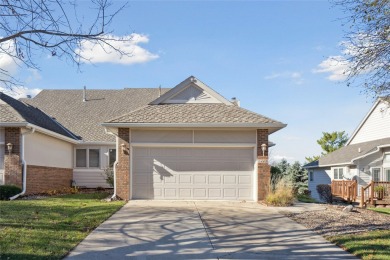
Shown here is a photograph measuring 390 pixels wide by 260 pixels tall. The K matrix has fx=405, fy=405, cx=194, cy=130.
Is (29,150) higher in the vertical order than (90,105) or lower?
lower

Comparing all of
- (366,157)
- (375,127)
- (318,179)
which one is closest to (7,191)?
(366,157)

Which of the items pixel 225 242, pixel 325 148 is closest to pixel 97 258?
pixel 225 242

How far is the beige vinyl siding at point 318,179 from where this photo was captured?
31.0m

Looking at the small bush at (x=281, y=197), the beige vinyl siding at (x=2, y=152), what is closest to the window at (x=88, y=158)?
the beige vinyl siding at (x=2, y=152)

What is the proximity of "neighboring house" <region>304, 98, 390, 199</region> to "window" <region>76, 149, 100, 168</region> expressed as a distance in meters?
15.1

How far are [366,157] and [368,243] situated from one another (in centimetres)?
1699

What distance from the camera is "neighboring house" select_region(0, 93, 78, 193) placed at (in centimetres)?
1650

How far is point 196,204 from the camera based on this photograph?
14.6 m

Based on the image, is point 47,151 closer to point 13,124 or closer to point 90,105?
point 13,124

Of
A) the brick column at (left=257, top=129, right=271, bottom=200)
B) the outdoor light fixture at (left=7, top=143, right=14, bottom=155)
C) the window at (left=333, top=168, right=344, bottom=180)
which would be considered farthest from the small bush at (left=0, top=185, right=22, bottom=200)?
the window at (left=333, top=168, right=344, bottom=180)

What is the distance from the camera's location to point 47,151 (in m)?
19.5

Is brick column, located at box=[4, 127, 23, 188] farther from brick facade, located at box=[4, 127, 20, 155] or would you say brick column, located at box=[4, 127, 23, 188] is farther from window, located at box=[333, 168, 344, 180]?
window, located at box=[333, 168, 344, 180]

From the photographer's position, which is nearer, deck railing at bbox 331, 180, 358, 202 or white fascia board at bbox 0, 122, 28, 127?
white fascia board at bbox 0, 122, 28, 127

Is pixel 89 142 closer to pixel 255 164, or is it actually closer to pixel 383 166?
pixel 255 164
